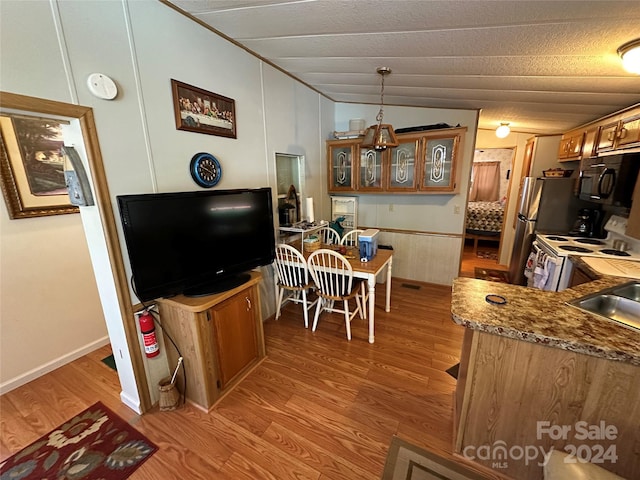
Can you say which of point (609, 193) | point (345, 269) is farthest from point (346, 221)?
point (609, 193)

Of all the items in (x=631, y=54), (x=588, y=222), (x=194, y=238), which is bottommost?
(x=588, y=222)

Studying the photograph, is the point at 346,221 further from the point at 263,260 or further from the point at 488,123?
the point at 488,123

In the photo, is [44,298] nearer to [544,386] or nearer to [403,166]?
[544,386]

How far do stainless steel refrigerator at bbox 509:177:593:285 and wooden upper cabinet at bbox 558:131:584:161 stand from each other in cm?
37

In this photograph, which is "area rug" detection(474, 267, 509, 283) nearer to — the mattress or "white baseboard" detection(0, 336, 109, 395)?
the mattress

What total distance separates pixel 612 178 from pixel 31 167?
4789 millimetres

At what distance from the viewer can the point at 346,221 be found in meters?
4.15

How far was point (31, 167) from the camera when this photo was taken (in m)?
2.06

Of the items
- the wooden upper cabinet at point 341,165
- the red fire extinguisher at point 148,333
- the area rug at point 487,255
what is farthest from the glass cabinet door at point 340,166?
the area rug at point 487,255

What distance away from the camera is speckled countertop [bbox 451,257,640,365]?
1.06m

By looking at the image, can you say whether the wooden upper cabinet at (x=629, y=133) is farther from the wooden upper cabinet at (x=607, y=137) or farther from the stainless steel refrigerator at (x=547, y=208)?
the stainless steel refrigerator at (x=547, y=208)

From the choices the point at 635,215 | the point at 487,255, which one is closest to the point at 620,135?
the point at 635,215

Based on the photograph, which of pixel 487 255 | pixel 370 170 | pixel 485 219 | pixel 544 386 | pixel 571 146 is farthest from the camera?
pixel 485 219

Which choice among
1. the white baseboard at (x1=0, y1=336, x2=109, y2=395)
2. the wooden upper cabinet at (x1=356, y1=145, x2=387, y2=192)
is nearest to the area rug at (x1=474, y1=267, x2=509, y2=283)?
the wooden upper cabinet at (x1=356, y1=145, x2=387, y2=192)
